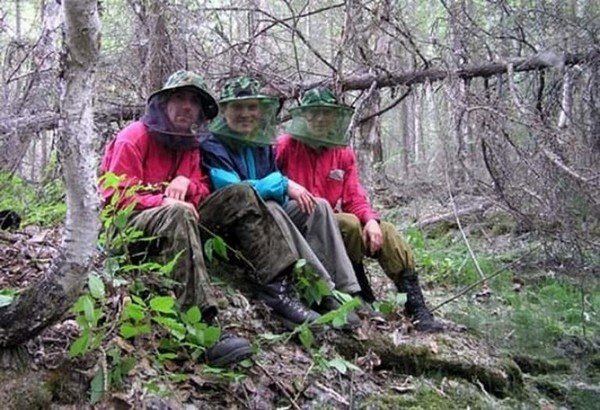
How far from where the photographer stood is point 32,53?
5.80 meters

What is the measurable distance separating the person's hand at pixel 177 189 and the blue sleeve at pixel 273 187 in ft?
1.60

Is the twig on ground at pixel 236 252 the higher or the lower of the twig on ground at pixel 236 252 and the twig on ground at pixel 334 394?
the higher

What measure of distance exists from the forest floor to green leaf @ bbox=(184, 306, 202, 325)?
185 millimetres

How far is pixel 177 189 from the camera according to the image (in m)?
3.98

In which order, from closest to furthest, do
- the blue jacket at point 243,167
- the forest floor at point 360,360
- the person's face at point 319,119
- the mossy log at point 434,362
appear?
the forest floor at point 360,360 → the mossy log at point 434,362 → the blue jacket at point 243,167 → the person's face at point 319,119

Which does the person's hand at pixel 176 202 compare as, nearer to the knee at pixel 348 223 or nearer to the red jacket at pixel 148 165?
the red jacket at pixel 148 165

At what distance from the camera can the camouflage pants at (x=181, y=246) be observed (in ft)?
11.5

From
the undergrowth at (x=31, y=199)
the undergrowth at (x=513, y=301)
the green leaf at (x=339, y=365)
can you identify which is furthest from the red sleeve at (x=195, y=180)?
the undergrowth at (x=513, y=301)

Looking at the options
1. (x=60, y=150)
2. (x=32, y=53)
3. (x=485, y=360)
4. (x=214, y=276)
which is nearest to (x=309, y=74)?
(x=32, y=53)

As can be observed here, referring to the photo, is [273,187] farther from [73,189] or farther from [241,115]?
[73,189]

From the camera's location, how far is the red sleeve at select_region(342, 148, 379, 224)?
501 cm

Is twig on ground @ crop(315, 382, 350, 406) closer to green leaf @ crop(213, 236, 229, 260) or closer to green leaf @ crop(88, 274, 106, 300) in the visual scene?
green leaf @ crop(213, 236, 229, 260)

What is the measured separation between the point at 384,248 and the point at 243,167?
113 centimetres

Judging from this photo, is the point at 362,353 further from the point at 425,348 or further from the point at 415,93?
the point at 415,93
